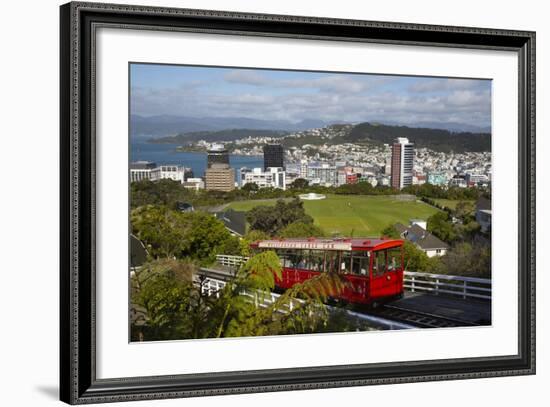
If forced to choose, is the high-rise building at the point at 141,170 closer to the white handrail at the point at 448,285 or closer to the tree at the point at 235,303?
the tree at the point at 235,303

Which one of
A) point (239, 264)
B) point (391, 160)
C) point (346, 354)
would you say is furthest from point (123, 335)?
point (391, 160)

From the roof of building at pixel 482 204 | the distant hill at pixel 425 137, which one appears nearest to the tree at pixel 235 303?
the distant hill at pixel 425 137

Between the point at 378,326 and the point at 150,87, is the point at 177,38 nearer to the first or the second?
the point at 150,87

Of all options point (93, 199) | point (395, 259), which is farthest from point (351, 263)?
point (93, 199)

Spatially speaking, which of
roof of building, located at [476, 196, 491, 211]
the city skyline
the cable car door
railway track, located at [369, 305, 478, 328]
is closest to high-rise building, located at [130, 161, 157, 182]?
the city skyline

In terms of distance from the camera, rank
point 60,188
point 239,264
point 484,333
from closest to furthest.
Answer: point 60,188, point 239,264, point 484,333

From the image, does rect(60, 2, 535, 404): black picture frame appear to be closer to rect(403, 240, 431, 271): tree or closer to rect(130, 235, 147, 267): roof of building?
rect(130, 235, 147, 267): roof of building

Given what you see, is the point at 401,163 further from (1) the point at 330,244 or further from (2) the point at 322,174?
(1) the point at 330,244
